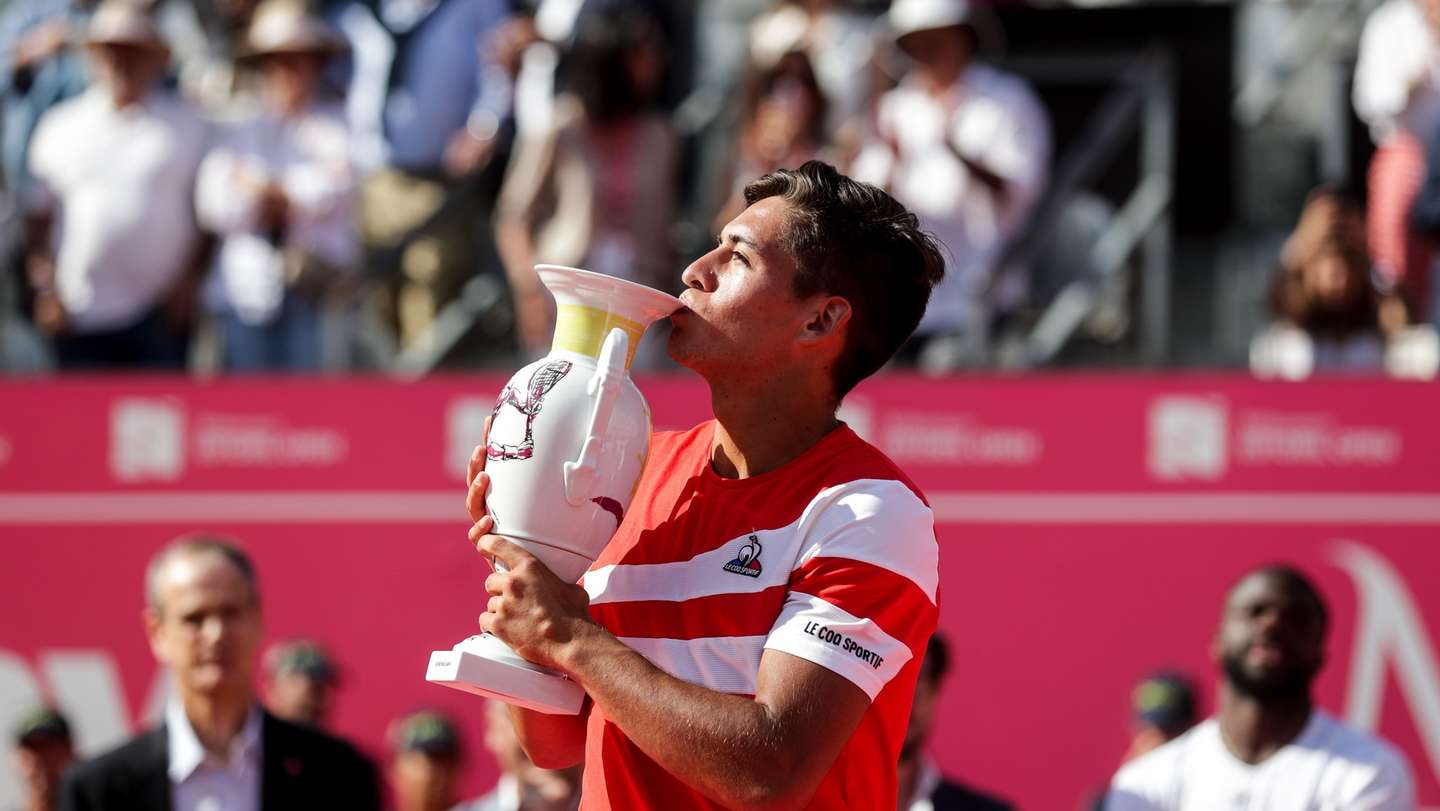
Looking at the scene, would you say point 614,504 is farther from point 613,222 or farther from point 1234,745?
point 613,222

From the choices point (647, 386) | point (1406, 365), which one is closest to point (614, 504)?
point (647, 386)

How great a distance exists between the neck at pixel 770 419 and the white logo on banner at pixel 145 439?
473 centimetres

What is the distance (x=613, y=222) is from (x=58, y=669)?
8.63ft

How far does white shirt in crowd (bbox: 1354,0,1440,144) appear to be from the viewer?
7562 millimetres

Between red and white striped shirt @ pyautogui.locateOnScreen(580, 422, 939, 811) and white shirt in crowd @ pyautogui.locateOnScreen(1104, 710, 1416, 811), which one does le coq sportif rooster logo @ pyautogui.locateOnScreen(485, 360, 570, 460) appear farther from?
white shirt in crowd @ pyautogui.locateOnScreen(1104, 710, 1416, 811)

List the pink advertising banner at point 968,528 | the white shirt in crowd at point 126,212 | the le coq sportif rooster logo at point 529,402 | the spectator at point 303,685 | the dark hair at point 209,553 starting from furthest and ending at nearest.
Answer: the white shirt in crowd at point 126,212 < the pink advertising banner at point 968,528 < the spectator at point 303,685 < the dark hair at point 209,553 < the le coq sportif rooster logo at point 529,402

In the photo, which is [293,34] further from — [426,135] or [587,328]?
[587,328]

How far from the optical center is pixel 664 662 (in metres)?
2.97

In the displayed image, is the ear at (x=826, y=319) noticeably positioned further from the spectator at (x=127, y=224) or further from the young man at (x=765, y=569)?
the spectator at (x=127, y=224)

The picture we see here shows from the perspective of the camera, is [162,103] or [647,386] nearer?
[647,386]

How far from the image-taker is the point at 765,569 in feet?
9.76

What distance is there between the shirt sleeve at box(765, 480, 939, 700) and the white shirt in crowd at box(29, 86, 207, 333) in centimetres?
574

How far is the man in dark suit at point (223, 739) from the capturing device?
487 cm

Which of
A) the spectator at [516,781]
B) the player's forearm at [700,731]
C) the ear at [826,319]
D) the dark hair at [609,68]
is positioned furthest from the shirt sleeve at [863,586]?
the dark hair at [609,68]
